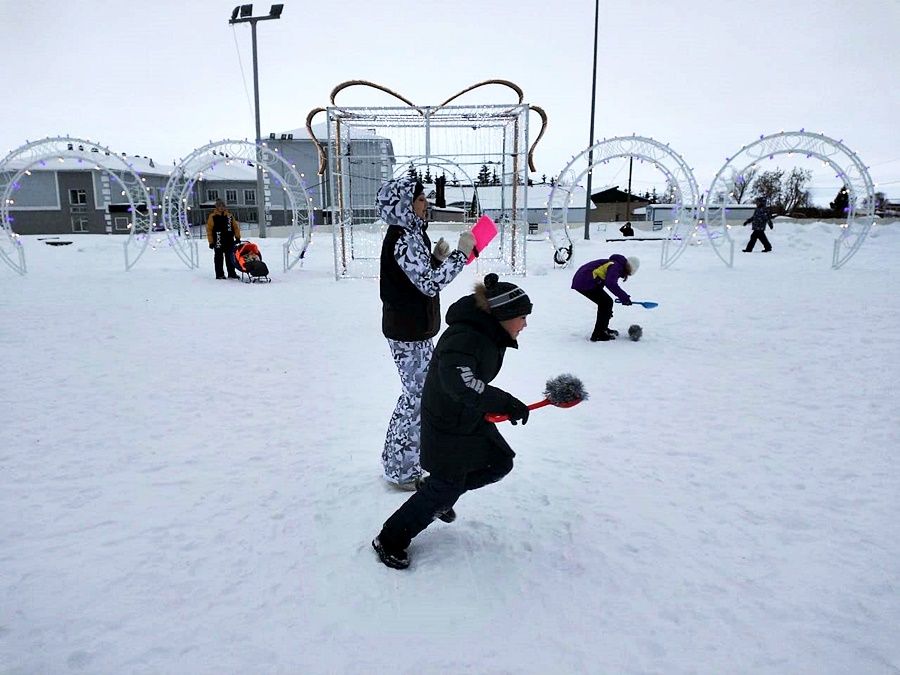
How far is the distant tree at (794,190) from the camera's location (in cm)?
6769

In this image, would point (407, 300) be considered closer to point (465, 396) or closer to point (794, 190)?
point (465, 396)

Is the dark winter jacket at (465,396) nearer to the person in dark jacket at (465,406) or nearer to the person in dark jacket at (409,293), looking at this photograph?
the person in dark jacket at (465,406)

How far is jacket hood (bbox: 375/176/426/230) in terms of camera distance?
3.19 meters

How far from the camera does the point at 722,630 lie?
243 centimetres

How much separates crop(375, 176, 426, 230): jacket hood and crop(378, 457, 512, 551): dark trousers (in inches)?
55.7

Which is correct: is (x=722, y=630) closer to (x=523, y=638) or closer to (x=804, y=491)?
(x=523, y=638)

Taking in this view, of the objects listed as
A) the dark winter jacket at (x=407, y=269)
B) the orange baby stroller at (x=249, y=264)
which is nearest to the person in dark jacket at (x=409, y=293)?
the dark winter jacket at (x=407, y=269)

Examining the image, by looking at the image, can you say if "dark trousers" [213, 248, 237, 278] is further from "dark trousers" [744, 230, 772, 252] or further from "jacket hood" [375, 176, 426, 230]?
"dark trousers" [744, 230, 772, 252]

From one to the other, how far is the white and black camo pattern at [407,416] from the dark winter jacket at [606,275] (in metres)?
4.26

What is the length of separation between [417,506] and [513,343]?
92 centimetres

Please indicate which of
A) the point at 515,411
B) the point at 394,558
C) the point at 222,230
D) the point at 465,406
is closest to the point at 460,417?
the point at 465,406

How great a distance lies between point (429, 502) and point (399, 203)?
163 centimetres

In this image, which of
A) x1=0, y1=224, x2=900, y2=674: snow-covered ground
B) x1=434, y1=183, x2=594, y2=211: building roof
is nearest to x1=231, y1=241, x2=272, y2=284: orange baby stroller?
x1=0, y1=224, x2=900, y2=674: snow-covered ground

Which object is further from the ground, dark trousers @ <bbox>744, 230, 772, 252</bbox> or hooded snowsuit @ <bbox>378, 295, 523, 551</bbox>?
dark trousers @ <bbox>744, 230, 772, 252</bbox>
